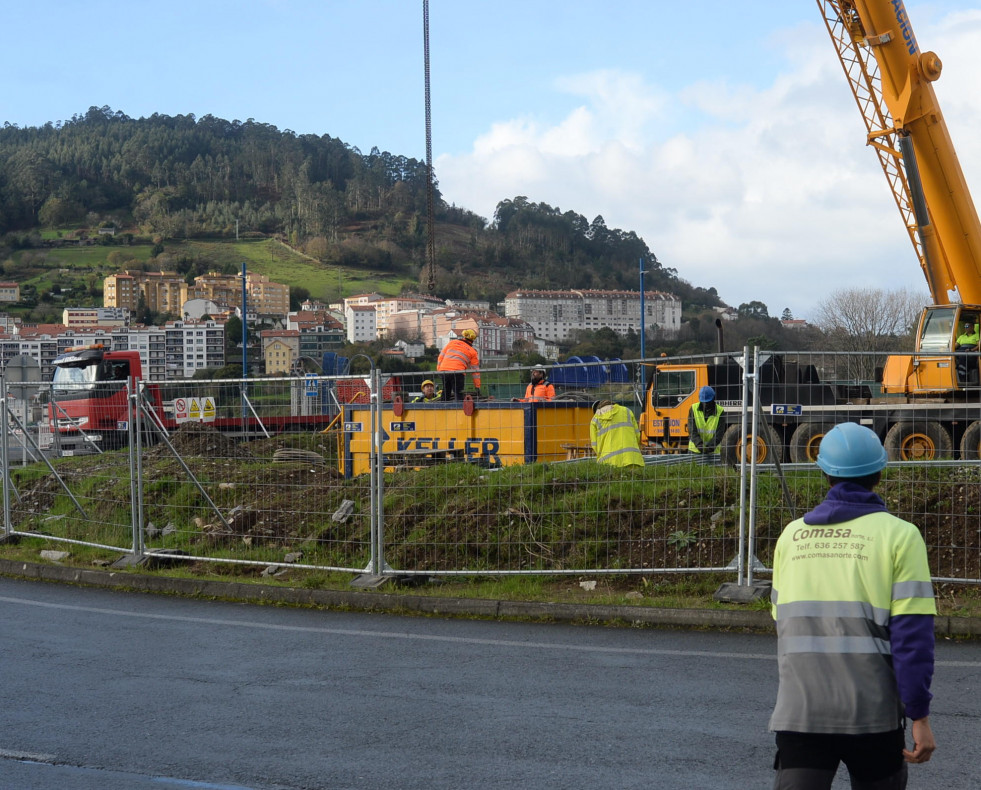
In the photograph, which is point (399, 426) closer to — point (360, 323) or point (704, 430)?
point (704, 430)

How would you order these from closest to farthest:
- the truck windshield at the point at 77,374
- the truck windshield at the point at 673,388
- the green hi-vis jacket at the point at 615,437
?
the green hi-vis jacket at the point at 615,437 → the truck windshield at the point at 673,388 → the truck windshield at the point at 77,374

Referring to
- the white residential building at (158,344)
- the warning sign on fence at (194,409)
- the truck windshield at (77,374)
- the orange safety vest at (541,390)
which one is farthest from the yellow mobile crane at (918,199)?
the white residential building at (158,344)

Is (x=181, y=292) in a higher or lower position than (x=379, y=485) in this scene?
higher

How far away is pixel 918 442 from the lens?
35.0 feet

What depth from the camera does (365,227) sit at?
183000 millimetres

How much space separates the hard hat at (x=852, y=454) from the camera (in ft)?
10.6

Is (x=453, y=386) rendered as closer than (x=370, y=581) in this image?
No

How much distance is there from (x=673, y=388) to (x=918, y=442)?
9.67 m

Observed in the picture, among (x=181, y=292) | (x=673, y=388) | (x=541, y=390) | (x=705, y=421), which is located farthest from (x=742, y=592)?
(x=181, y=292)

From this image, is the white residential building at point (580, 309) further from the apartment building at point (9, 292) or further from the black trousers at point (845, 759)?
the black trousers at point (845, 759)

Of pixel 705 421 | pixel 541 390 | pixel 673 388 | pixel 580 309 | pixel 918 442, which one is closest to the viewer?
pixel 918 442

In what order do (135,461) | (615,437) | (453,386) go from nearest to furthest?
(135,461) < (615,437) < (453,386)

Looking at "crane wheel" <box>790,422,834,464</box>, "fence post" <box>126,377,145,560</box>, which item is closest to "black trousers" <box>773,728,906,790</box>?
"crane wheel" <box>790,422,834,464</box>

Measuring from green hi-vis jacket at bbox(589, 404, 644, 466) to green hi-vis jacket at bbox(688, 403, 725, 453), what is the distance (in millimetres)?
629
